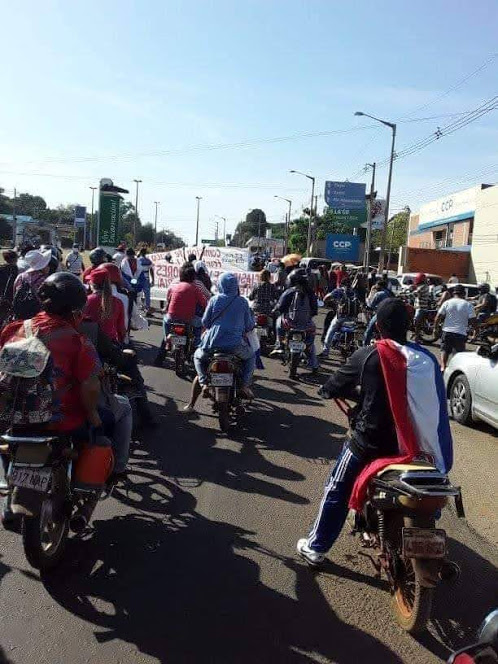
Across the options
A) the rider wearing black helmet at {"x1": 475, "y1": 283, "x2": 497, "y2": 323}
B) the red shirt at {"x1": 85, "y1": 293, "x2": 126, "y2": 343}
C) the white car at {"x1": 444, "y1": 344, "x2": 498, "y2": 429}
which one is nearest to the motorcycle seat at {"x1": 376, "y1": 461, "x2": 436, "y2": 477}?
the red shirt at {"x1": 85, "y1": 293, "x2": 126, "y2": 343}

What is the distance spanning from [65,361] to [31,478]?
2.25 feet

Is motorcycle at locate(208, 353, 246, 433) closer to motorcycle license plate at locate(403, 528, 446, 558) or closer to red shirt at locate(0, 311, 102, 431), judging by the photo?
red shirt at locate(0, 311, 102, 431)

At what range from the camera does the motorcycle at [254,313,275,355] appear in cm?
1258

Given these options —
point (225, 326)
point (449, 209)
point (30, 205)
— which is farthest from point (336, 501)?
point (30, 205)

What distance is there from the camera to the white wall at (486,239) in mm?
37812

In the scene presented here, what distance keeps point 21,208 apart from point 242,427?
121 metres

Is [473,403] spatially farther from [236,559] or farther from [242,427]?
[236,559]

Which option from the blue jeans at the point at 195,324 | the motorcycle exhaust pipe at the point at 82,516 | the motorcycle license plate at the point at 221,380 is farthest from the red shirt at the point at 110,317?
the blue jeans at the point at 195,324

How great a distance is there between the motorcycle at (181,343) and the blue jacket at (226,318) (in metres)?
2.31

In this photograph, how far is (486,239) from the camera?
39.1 metres

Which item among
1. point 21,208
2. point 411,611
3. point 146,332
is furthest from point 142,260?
point 21,208

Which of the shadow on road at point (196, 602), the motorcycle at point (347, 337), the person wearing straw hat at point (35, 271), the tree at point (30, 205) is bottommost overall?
the shadow on road at point (196, 602)

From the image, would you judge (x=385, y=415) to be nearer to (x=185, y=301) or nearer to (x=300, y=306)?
(x=185, y=301)

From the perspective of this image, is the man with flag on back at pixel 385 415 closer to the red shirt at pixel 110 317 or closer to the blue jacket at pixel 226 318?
the red shirt at pixel 110 317
